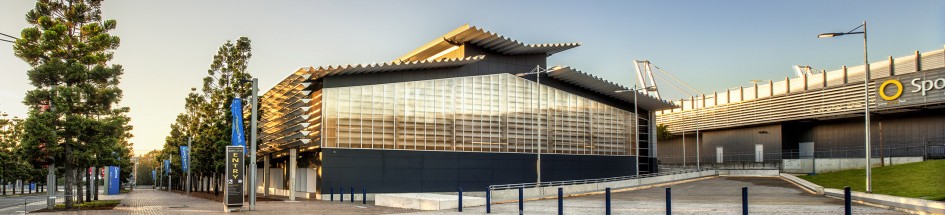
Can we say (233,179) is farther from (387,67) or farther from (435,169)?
(435,169)

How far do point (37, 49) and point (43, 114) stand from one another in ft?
8.97

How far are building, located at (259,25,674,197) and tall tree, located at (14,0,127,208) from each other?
1230 cm

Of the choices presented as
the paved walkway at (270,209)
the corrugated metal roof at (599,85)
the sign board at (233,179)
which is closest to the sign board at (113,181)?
the paved walkway at (270,209)

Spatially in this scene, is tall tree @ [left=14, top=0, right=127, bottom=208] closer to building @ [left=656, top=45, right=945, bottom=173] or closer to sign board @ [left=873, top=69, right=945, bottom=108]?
building @ [left=656, top=45, right=945, bottom=173]

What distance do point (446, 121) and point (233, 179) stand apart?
22679mm

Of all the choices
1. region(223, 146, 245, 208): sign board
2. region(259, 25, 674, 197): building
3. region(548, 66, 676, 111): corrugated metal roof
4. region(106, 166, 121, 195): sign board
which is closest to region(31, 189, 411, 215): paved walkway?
region(223, 146, 245, 208): sign board

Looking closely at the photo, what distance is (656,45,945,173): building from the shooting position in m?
52.5

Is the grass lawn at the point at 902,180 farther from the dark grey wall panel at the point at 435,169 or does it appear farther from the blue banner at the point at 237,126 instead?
the blue banner at the point at 237,126

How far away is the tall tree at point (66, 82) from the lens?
2978 cm

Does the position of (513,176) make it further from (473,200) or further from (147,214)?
(147,214)

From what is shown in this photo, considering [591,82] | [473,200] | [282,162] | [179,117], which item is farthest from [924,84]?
[179,117]

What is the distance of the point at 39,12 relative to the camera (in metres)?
30.6

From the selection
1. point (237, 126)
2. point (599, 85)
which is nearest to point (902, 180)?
point (599, 85)

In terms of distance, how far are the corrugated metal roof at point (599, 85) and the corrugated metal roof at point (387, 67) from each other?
7.07 m
